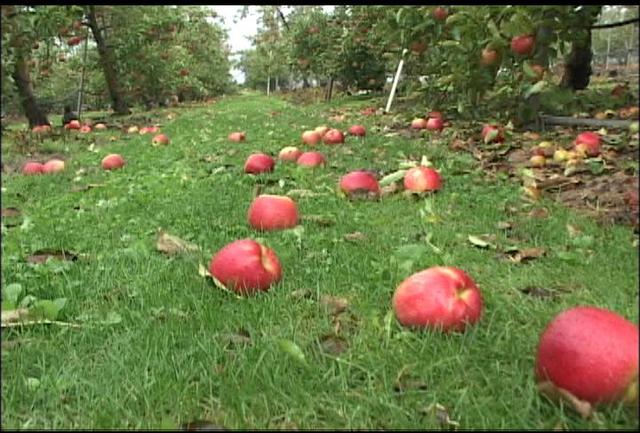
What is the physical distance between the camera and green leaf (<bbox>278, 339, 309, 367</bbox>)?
172 centimetres

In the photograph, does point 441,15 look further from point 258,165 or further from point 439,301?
point 439,301

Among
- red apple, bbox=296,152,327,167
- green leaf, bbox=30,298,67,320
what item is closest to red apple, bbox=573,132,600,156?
red apple, bbox=296,152,327,167

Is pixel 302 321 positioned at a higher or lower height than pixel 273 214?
lower

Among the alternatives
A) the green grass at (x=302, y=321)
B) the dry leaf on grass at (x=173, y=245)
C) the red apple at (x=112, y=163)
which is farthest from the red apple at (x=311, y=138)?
the dry leaf on grass at (x=173, y=245)

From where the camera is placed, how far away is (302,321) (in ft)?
6.78

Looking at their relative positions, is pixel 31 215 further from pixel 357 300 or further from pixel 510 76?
pixel 510 76

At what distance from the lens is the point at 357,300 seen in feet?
7.32

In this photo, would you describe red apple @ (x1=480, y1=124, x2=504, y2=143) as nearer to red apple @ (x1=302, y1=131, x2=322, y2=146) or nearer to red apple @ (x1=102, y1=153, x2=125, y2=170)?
red apple @ (x1=302, y1=131, x2=322, y2=146)

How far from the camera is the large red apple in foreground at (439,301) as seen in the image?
1873mm

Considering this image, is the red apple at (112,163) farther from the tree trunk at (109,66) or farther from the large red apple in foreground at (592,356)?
the tree trunk at (109,66)

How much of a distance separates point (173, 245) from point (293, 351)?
1437 millimetres

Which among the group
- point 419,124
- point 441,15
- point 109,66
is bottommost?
point 419,124

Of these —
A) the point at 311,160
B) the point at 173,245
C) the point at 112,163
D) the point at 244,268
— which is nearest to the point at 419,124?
the point at 311,160

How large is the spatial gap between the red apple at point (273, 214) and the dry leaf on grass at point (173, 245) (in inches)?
16.1
